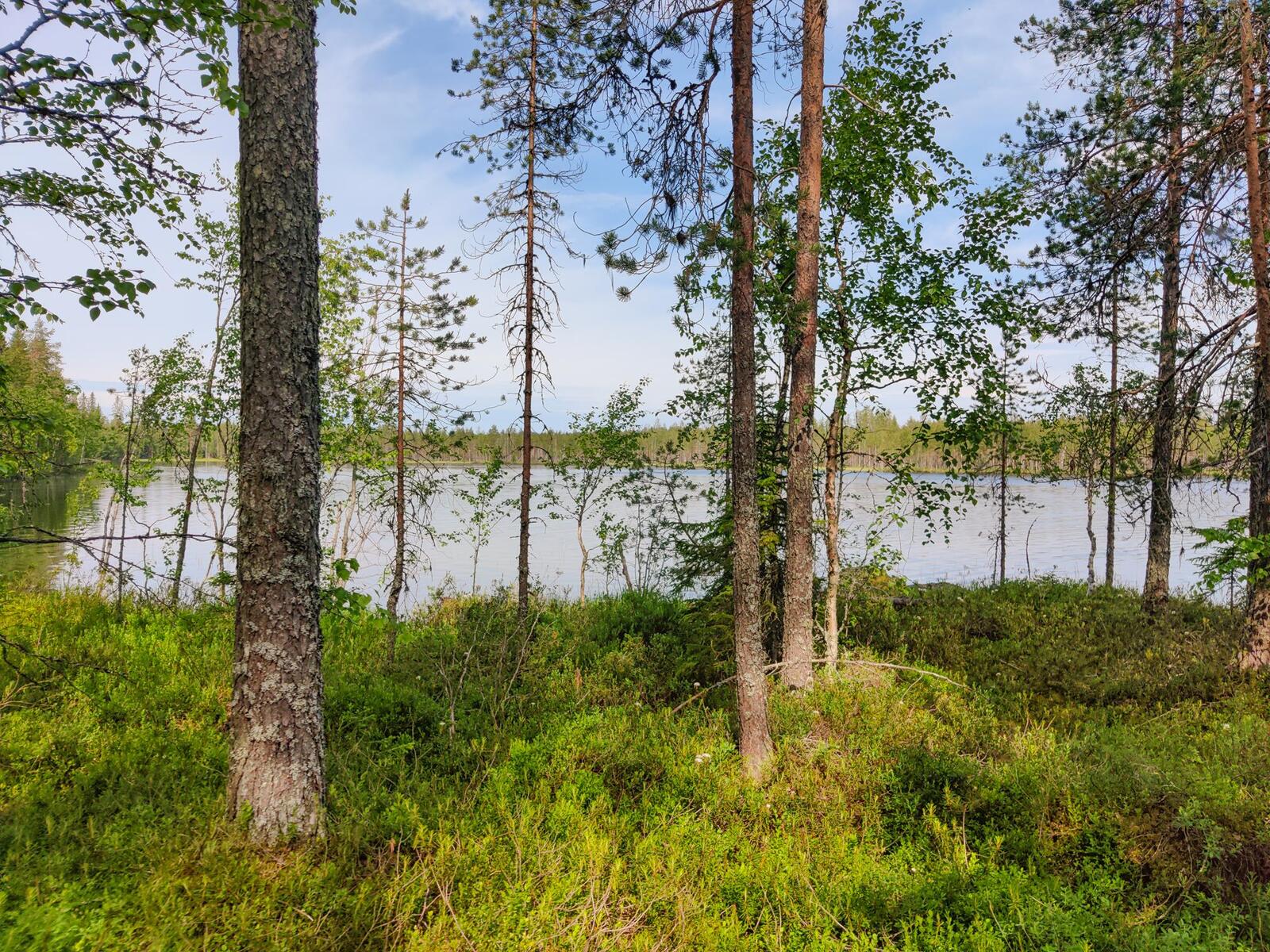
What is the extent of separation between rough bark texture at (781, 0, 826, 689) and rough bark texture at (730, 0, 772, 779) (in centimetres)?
205

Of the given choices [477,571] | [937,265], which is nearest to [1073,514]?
[477,571]

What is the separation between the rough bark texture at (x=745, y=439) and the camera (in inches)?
236

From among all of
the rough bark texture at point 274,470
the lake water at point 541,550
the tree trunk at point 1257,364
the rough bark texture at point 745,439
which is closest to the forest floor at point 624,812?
the rough bark texture at point 274,470

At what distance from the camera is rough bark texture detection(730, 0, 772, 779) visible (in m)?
5.99

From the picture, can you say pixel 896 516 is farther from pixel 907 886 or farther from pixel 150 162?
pixel 150 162

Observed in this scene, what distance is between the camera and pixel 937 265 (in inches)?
354

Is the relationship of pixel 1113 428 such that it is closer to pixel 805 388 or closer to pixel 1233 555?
pixel 1233 555

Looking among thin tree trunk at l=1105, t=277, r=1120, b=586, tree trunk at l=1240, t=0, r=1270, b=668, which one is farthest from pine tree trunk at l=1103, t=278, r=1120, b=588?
tree trunk at l=1240, t=0, r=1270, b=668

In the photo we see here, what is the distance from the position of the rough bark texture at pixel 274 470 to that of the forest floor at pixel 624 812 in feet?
1.28

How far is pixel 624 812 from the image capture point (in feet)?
16.6

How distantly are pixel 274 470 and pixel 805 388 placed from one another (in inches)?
245

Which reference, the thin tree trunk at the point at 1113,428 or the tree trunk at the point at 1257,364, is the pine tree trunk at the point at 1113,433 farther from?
the tree trunk at the point at 1257,364

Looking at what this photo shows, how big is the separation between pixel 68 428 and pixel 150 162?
2289 mm

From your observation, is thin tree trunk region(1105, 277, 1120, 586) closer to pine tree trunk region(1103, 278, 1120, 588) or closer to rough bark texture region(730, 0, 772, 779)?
pine tree trunk region(1103, 278, 1120, 588)
